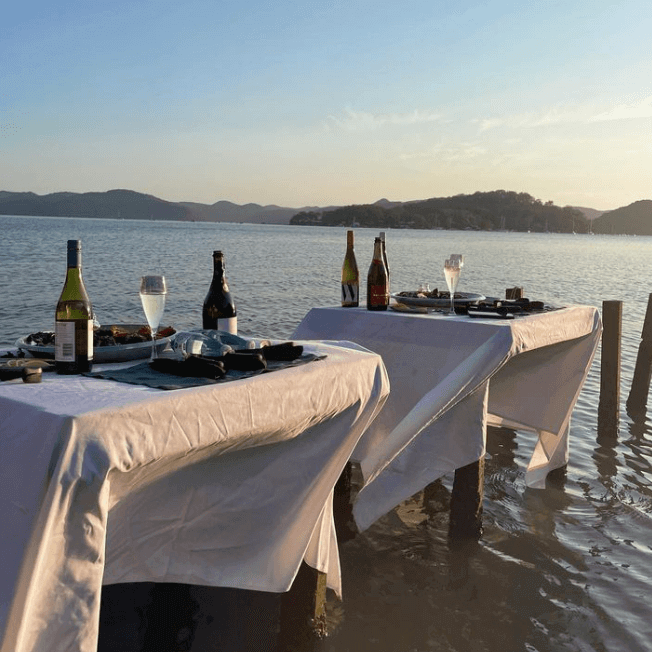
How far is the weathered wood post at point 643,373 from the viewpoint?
7.81 meters

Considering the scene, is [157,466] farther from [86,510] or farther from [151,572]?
[151,572]

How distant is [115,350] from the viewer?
2.36m

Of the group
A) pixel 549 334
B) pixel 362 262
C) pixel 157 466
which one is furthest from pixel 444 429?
pixel 362 262

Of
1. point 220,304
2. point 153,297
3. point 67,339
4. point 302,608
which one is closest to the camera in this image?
point 67,339

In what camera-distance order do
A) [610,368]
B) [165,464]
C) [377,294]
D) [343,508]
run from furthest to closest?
1. [610,368]
2. [343,508]
3. [377,294]
4. [165,464]

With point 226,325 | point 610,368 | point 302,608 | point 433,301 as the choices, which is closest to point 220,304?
point 226,325

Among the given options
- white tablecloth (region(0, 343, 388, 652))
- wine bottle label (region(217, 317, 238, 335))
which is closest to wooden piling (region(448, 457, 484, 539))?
white tablecloth (region(0, 343, 388, 652))

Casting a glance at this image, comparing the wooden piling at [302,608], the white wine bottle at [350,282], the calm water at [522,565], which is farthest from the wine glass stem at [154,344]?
the white wine bottle at [350,282]

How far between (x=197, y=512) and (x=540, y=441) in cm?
327

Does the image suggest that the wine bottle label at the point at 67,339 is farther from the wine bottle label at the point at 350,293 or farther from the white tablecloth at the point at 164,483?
the wine bottle label at the point at 350,293

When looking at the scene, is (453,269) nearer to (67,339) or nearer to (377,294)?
(377,294)

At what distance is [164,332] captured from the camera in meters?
2.63

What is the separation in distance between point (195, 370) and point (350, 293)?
7.64ft

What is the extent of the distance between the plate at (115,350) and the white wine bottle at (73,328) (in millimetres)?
148
